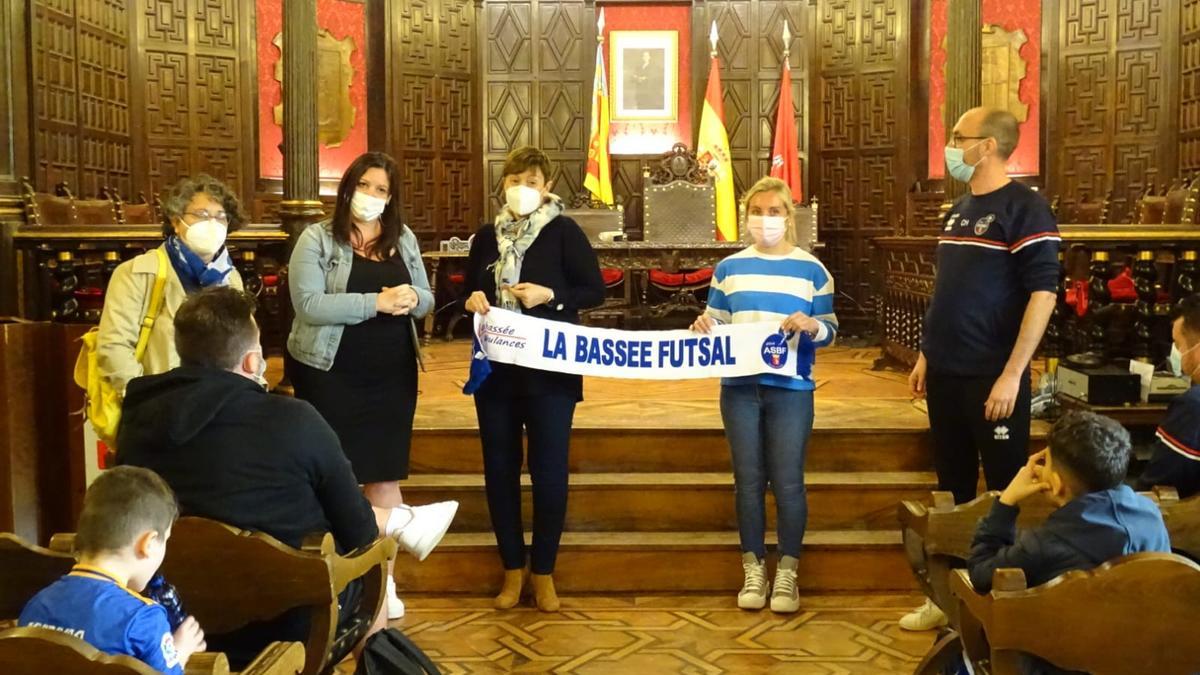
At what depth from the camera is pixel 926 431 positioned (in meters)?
4.92

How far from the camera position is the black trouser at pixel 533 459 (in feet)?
12.6

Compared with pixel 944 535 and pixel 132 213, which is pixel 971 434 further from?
pixel 132 213

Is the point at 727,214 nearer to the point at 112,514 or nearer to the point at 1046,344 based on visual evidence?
the point at 1046,344

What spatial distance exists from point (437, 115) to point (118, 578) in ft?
28.8

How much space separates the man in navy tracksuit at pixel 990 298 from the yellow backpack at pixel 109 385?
227cm

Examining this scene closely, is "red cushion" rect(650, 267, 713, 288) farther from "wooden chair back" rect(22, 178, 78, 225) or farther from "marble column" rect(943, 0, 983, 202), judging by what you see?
"wooden chair back" rect(22, 178, 78, 225)

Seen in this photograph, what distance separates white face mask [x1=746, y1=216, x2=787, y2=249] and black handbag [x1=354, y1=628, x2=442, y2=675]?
1822 millimetres

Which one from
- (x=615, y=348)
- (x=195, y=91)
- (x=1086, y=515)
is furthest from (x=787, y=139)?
(x=1086, y=515)

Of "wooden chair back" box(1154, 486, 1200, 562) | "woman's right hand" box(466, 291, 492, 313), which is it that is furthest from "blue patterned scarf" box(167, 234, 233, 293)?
"wooden chair back" box(1154, 486, 1200, 562)

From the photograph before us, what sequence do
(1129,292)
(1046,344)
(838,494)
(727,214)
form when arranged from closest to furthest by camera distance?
(838,494) → (1129,292) → (1046,344) → (727,214)

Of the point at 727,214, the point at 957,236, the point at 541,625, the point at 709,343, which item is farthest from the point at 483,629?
the point at 727,214

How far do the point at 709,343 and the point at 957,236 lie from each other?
0.92 m

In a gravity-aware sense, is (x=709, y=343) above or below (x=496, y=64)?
below

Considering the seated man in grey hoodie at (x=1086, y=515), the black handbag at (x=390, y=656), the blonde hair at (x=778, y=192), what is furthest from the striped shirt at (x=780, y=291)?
the black handbag at (x=390, y=656)
